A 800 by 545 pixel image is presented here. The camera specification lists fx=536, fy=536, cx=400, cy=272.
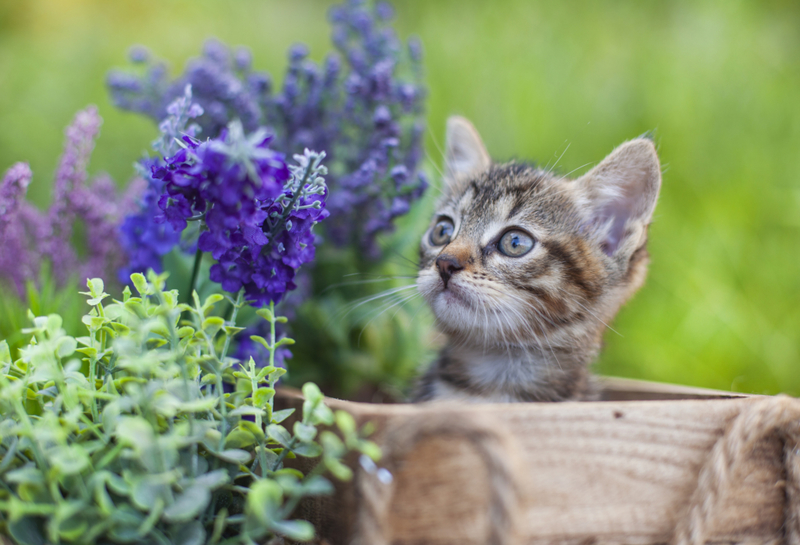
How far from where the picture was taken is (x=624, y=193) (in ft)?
3.38

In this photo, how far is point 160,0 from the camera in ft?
11.4

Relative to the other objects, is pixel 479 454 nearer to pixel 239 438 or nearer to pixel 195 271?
pixel 239 438

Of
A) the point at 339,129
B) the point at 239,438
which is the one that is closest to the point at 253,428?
the point at 239,438

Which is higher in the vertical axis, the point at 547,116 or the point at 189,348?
the point at 547,116

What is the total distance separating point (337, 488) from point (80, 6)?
144 inches

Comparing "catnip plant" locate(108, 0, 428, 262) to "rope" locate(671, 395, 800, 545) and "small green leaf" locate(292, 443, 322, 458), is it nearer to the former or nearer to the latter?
"small green leaf" locate(292, 443, 322, 458)

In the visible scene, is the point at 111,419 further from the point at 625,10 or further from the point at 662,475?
the point at 625,10

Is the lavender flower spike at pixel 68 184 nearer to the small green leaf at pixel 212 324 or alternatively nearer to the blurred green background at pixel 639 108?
the small green leaf at pixel 212 324

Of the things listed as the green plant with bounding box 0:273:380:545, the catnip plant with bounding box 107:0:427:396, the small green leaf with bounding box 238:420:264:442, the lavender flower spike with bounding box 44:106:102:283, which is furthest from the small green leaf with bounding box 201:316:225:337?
the lavender flower spike with bounding box 44:106:102:283

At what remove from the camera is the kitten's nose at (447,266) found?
966 millimetres

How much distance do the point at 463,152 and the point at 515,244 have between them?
0.44 m

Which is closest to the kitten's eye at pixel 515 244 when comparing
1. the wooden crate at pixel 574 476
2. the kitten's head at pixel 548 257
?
the kitten's head at pixel 548 257

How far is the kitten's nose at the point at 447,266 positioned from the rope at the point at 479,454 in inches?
15.6

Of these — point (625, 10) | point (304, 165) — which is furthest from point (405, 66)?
point (625, 10)
